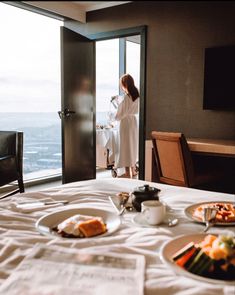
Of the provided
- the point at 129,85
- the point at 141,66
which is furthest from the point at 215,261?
the point at 129,85

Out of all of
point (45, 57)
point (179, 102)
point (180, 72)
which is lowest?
point (179, 102)

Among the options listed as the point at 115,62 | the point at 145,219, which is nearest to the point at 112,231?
the point at 145,219

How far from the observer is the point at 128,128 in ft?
12.9

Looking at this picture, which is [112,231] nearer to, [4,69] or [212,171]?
[212,171]

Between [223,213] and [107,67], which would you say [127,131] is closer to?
[107,67]

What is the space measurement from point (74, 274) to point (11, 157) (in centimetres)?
214

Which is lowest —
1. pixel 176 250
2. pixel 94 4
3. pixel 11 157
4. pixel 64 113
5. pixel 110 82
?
pixel 11 157

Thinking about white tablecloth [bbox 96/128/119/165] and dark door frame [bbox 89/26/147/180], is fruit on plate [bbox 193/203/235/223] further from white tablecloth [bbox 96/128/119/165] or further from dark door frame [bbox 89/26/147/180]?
white tablecloth [bbox 96/128/119/165]

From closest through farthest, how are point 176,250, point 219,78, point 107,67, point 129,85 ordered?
point 176,250
point 219,78
point 129,85
point 107,67

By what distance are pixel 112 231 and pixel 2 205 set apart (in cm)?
47

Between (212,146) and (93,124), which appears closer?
(212,146)

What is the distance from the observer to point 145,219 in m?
0.87

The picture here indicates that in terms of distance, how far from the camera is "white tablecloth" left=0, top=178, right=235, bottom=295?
1.80 feet

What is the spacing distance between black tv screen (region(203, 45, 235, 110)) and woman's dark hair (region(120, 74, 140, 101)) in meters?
1.07
